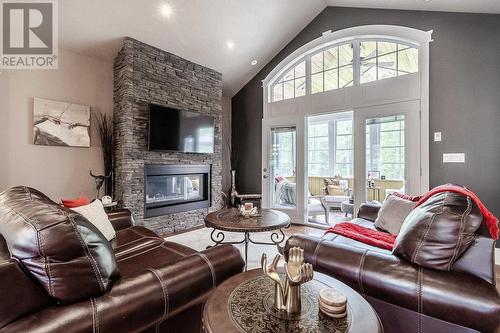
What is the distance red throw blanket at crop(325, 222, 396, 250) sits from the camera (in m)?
1.78

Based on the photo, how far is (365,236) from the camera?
77.6 inches

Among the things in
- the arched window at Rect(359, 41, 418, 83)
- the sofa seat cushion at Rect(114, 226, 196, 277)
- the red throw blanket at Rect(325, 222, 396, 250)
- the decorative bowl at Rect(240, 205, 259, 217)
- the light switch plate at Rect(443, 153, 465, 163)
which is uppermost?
the arched window at Rect(359, 41, 418, 83)

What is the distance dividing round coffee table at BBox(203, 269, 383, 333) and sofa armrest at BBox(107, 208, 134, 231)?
65.9 inches

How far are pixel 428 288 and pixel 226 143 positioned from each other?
497 cm

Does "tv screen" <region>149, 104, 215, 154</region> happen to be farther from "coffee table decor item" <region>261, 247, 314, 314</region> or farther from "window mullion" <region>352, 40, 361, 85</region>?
"coffee table decor item" <region>261, 247, 314, 314</region>

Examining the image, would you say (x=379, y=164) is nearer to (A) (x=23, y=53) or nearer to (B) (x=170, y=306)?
(B) (x=170, y=306)

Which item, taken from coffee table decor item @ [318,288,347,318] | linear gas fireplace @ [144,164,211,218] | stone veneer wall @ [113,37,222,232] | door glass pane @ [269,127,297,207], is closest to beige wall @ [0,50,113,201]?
stone veneer wall @ [113,37,222,232]

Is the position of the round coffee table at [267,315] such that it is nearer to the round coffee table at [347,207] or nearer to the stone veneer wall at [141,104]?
the stone veneer wall at [141,104]

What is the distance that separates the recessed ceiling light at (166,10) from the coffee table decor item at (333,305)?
381 centimetres

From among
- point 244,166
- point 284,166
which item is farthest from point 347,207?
point 244,166

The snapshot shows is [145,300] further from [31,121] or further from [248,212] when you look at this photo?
[31,121]

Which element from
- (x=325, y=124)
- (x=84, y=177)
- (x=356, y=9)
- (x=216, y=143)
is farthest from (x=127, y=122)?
(x=325, y=124)

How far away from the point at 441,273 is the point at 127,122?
3.78 meters

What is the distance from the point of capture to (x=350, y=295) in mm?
1033
